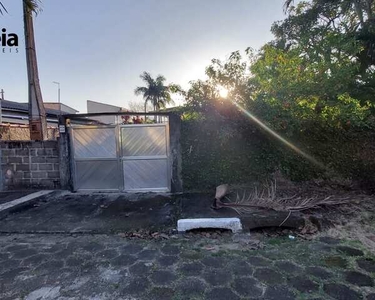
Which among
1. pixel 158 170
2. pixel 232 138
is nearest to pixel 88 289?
pixel 158 170

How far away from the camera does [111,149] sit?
19.1 ft

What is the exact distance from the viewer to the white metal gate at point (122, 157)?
226 inches

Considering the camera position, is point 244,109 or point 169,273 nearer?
point 169,273

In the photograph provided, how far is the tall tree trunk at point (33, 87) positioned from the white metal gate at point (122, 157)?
5.33ft

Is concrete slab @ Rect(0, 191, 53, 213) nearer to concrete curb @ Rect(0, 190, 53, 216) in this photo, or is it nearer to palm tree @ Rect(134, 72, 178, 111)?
concrete curb @ Rect(0, 190, 53, 216)

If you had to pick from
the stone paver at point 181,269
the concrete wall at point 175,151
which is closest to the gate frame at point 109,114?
the concrete wall at point 175,151

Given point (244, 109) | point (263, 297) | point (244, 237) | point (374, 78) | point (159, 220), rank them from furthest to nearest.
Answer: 1. point (374, 78)
2. point (244, 109)
3. point (159, 220)
4. point (244, 237)
5. point (263, 297)

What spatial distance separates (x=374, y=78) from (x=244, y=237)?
1130 centimetres

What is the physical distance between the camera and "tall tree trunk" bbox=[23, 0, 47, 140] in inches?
255

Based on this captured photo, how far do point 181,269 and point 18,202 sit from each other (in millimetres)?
4613

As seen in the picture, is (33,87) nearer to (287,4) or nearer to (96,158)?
(96,158)

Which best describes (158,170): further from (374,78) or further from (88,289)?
(374,78)

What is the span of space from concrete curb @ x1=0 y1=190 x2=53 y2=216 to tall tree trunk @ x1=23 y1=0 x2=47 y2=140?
1.80 meters

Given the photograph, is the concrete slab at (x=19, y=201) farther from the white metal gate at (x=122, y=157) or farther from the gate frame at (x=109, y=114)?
the white metal gate at (x=122, y=157)
